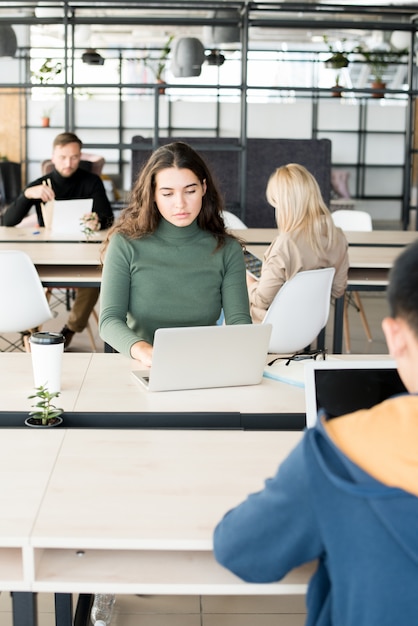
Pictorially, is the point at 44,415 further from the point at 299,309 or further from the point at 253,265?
the point at 253,265

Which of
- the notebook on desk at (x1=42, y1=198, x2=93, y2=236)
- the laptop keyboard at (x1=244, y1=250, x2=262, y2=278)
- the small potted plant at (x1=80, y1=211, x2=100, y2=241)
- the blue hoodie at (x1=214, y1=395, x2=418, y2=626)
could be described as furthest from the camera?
the notebook on desk at (x1=42, y1=198, x2=93, y2=236)

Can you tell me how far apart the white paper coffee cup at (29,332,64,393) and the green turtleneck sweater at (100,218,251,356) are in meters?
0.58

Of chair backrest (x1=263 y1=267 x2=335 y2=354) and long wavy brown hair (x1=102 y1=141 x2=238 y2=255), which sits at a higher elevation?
long wavy brown hair (x1=102 y1=141 x2=238 y2=255)

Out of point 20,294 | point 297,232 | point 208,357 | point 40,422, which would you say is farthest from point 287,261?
point 40,422

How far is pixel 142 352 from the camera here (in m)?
2.26

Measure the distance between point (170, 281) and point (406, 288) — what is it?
5.61ft

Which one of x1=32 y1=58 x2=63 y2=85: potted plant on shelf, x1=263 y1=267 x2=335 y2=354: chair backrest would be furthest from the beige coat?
x1=32 y1=58 x2=63 y2=85: potted plant on shelf

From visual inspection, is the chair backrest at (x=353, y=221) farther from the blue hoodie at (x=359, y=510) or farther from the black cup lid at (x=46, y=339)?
the blue hoodie at (x=359, y=510)

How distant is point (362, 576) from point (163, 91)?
10.4 meters

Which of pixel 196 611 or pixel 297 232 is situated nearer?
pixel 196 611

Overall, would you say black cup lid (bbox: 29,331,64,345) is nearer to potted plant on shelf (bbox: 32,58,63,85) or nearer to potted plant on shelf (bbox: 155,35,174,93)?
potted plant on shelf (bbox: 32,58,63,85)

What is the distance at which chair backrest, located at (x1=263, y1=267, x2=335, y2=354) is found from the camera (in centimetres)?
331

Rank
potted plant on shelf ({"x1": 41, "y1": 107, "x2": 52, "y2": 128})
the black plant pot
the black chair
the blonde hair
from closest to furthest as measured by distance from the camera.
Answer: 1. the black plant pot
2. the blonde hair
3. the black chair
4. potted plant on shelf ({"x1": 41, "y1": 107, "x2": 52, "y2": 128})

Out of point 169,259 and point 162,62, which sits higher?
point 162,62
